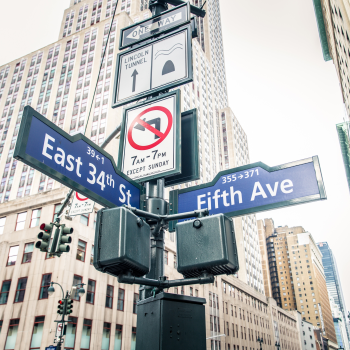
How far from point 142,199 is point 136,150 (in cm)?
58

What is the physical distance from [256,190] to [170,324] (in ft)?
5.92

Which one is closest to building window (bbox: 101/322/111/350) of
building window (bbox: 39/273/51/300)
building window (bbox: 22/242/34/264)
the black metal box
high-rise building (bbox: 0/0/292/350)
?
high-rise building (bbox: 0/0/292/350)

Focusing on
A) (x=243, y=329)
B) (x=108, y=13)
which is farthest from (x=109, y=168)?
(x=108, y=13)

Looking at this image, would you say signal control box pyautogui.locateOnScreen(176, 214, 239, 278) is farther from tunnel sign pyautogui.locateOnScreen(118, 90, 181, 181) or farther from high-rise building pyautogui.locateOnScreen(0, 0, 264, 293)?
high-rise building pyautogui.locateOnScreen(0, 0, 264, 293)

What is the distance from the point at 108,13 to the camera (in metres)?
92.5

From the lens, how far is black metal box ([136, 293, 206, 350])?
1.99m

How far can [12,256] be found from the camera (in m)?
33.5

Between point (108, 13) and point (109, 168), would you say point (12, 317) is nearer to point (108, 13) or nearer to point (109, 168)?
point (109, 168)

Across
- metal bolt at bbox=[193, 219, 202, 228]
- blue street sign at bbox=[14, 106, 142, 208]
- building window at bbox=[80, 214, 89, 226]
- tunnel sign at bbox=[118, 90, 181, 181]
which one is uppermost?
building window at bbox=[80, 214, 89, 226]

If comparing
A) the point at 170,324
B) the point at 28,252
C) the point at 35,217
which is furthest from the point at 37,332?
the point at 170,324

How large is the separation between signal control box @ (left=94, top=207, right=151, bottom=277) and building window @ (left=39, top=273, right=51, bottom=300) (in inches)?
1233

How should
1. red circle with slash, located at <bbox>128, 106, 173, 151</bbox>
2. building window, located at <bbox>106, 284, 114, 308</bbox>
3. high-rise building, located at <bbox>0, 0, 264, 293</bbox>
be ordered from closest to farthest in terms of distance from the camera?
1. red circle with slash, located at <bbox>128, 106, 173, 151</bbox>
2. building window, located at <bbox>106, 284, 114, 308</bbox>
3. high-rise building, located at <bbox>0, 0, 264, 293</bbox>

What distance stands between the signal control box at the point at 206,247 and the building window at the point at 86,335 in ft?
107

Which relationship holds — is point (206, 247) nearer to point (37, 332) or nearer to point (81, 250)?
point (37, 332)
